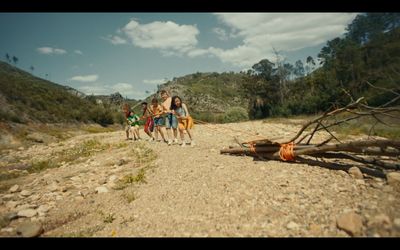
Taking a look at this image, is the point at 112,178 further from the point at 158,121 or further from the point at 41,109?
the point at 41,109

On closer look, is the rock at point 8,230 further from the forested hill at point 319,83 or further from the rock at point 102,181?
the forested hill at point 319,83

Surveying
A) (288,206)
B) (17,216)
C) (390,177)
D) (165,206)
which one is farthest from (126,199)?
(390,177)

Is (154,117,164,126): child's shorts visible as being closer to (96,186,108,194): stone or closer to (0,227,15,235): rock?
(96,186,108,194): stone

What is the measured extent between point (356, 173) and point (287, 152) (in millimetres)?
1608

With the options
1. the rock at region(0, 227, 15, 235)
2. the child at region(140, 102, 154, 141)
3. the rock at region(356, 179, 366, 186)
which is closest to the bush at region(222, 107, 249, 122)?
the child at region(140, 102, 154, 141)

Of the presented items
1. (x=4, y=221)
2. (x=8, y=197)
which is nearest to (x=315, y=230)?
(x=4, y=221)

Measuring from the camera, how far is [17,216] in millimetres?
5188

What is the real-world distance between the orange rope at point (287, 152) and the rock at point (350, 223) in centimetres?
305

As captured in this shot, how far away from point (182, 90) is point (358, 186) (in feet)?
263

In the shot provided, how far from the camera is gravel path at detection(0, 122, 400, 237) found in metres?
3.78

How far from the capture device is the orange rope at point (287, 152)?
6.65 metres

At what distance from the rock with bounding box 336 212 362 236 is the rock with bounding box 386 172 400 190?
5.49ft

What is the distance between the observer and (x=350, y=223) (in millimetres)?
3459
